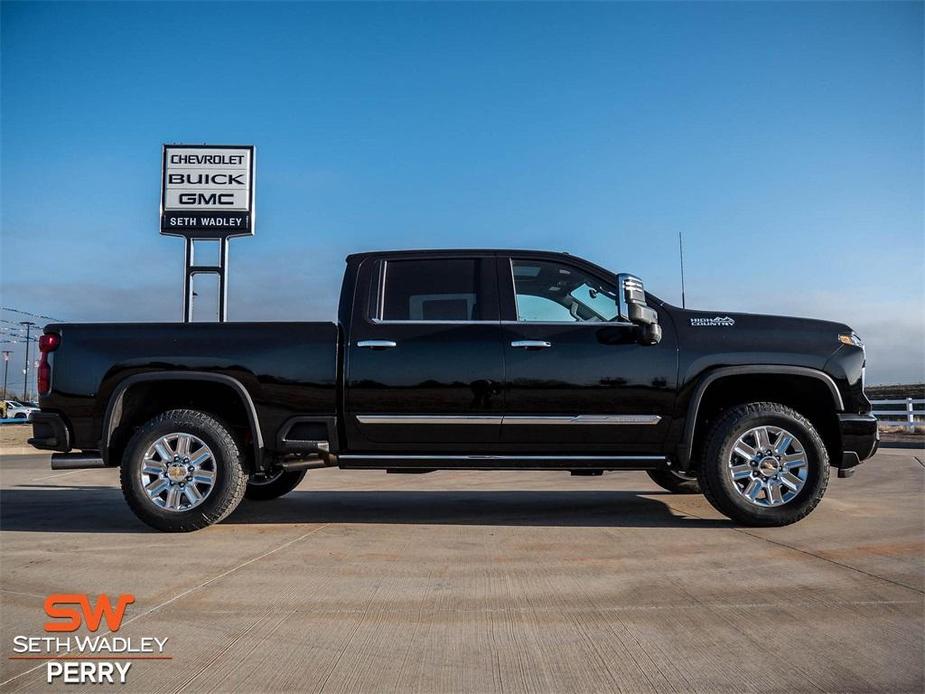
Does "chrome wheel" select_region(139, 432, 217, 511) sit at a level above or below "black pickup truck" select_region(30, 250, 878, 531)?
below

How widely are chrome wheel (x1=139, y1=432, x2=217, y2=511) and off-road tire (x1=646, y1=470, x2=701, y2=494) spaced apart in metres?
3.98

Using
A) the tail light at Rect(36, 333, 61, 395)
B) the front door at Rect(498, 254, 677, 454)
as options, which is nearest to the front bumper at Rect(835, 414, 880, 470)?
the front door at Rect(498, 254, 677, 454)

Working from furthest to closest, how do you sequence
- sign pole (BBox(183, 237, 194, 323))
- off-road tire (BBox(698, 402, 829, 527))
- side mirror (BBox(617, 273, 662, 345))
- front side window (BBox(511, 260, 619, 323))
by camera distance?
1. sign pole (BBox(183, 237, 194, 323))
2. front side window (BBox(511, 260, 619, 323))
3. off-road tire (BBox(698, 402, 829, 527))
4. side mirror (BBox(617, 273, 662, 345))

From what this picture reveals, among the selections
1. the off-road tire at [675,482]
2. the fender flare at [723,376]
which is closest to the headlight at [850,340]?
the fender flare at [723,376]

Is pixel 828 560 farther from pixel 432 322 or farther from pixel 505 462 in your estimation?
pixel 432 322

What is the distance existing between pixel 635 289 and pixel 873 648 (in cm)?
270

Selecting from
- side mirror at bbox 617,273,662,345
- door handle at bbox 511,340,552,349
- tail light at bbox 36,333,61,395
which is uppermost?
side mirror at bbox 617,273,662,345

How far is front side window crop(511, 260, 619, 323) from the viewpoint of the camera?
17.9 feet

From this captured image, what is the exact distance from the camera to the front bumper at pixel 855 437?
521 cm

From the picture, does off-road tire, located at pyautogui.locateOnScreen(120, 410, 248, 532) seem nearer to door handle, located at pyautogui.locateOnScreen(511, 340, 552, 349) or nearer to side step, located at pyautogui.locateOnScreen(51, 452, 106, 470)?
side step, located at pyautogui.locateOnScreen(51, 452, 106, 470)

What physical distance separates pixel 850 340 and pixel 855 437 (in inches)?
27.9

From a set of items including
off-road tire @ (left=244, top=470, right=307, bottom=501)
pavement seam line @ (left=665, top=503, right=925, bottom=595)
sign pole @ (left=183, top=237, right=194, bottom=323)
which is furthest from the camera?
sign pole @ (left=183, top=237, right=194, bottom=323)

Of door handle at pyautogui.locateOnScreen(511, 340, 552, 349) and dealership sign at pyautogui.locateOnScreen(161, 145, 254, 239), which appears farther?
dealership sign at pyautogui.locateOnScreen(161, 145, 254, 239)

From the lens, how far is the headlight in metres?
5.32
